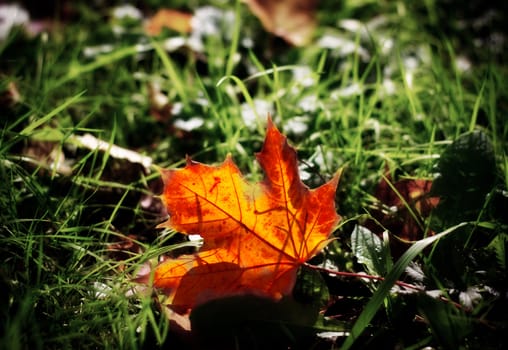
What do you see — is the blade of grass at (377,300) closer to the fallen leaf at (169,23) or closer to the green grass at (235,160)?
the green grass at (235,160)

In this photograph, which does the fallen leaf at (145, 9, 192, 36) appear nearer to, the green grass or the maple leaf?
the green grass

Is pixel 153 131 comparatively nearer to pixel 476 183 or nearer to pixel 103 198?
pixel 103 198

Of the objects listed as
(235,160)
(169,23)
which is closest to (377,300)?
(235,160)

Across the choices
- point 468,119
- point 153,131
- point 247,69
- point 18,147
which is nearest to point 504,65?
point 468,119

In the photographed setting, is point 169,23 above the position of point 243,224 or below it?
above

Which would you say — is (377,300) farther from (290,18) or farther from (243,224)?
(290,18)

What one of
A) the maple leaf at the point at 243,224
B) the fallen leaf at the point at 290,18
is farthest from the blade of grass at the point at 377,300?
the fallen leaf at the point at 290,18

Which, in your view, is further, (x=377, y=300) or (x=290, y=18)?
(x=290, y=18)
